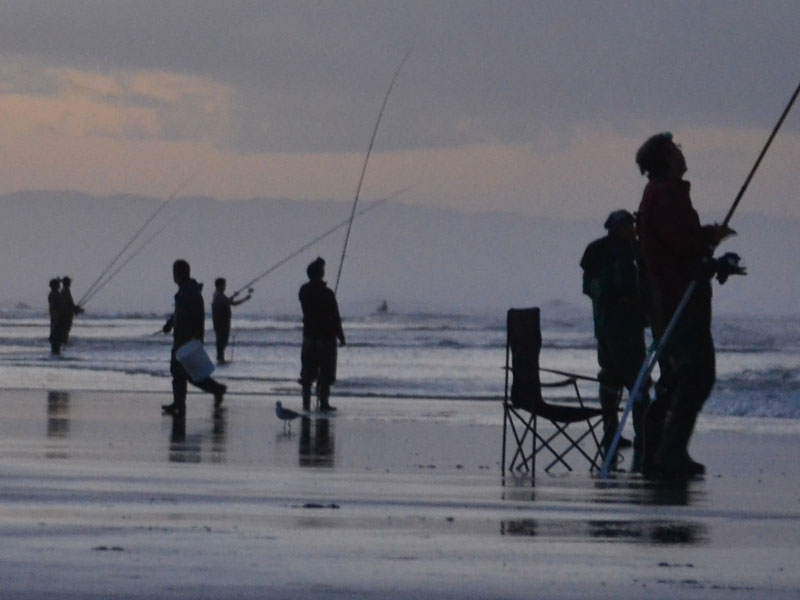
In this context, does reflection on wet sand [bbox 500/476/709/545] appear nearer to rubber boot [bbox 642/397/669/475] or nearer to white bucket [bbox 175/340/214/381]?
rubber boot [bbox 642/397/669/475]

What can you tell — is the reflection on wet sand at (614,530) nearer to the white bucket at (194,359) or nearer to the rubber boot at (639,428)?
the rubber boot at (639,428)

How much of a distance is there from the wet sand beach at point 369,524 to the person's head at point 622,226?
1521mm

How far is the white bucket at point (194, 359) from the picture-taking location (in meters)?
20.0

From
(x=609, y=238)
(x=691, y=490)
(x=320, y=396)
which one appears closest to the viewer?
(x=691, y=490)

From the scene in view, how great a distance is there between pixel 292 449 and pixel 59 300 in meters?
29.0

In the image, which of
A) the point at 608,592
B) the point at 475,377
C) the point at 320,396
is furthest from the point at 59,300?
the point at 608,592

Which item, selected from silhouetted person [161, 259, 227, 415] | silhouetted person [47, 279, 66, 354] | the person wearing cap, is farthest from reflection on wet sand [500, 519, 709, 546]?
silhouetted person [47, 279, 66, 354]

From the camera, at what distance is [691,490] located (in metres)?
10.3

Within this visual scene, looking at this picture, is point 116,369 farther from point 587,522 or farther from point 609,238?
point 587,522

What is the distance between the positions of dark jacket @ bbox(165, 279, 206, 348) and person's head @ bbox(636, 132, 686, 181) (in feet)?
29.6

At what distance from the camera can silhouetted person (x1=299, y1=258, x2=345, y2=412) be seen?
20688mm

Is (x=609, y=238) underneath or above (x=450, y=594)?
above

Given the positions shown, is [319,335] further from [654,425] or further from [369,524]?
[369,524]

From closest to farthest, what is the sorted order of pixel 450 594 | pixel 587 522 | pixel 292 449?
1. pixel 450 594
2. pixel 587 522
3. pixel 292 449
